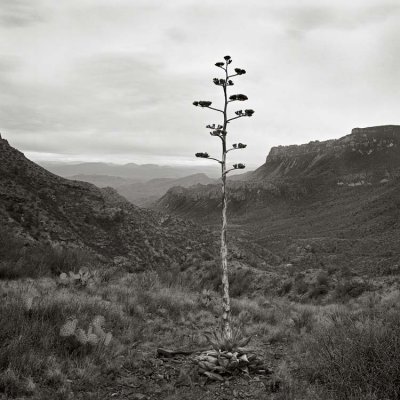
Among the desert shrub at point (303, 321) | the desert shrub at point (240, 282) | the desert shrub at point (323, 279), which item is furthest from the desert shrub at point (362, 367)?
the desert shrub at point (323, 279)

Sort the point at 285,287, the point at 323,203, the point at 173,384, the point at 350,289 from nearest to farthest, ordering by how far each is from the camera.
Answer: the point at 173,384, the point at 350,289, the point at 285,287, the point at 323,203

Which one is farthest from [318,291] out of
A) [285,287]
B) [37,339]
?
[37,339]

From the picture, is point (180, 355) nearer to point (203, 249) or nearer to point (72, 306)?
point (72, 306)

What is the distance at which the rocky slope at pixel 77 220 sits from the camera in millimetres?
15273

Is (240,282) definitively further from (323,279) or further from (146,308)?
(146,308)

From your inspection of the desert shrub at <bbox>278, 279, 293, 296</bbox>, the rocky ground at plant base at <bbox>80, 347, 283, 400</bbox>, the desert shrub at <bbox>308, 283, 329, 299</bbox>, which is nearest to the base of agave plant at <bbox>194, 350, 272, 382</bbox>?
the rocky ground at plant base at <bbox>80, 347, 283, 400</bbox>

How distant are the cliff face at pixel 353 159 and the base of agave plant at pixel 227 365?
10842 cm

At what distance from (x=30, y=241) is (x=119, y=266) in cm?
382

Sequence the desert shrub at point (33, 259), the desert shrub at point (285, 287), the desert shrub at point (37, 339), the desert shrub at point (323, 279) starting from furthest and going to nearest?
the desert shrub at point (323, 279), the desert shrub at point (285, 287), the desert shrub at point (33, 259), the desert shrub at point (37, 339)

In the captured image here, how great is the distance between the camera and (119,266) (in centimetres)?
1539

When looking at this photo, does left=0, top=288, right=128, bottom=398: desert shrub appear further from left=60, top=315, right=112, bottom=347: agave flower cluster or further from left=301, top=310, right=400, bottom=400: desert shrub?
left=301, top=310, right=400, bottom=400: desert shrub

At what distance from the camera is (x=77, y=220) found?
57.9 ft

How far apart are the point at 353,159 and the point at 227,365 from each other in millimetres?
133607

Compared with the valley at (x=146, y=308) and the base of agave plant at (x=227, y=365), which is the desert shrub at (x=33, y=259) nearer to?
the valley at (x=146, y=308)
